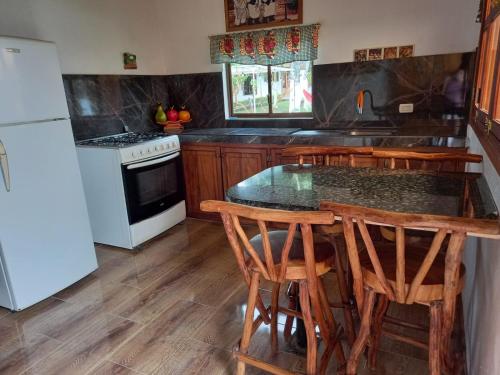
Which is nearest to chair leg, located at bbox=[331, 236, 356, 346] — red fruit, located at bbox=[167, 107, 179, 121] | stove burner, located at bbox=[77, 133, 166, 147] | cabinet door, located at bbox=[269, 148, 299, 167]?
cabinet door, located at bbox=[269, 148, 299, 167]

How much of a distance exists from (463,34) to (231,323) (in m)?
2.78

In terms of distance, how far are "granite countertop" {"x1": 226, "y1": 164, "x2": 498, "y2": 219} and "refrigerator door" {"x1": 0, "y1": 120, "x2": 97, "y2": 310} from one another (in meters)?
1.48

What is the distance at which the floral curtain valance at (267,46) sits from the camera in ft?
11.1

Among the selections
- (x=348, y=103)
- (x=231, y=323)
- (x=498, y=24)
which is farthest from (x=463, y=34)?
(x=231, y=323)

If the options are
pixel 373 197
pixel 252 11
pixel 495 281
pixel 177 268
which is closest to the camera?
pixel 495 281

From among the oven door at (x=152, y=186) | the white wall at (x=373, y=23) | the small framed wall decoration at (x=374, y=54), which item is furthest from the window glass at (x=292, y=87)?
the oven door at (x=152, y=186)

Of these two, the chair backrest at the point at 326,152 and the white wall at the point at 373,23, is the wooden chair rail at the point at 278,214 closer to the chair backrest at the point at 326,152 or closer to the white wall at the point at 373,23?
the chair backrest at the point at 326,152

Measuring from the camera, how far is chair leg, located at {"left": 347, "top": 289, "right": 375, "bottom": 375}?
51.9 inches

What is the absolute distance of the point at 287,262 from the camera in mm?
1326

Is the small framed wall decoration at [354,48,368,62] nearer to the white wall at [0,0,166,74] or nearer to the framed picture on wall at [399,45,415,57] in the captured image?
the framed picture on wall at [399,45,415,57]

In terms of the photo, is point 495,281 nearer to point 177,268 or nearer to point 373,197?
point 373,197

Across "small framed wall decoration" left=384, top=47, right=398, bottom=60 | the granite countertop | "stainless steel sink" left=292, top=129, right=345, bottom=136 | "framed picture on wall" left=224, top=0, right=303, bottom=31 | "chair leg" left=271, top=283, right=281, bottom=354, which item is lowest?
"chair leg" left=271, top=283, right=281, bottom=354

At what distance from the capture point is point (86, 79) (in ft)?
11.0

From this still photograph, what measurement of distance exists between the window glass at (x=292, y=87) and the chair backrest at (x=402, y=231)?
266 cm
